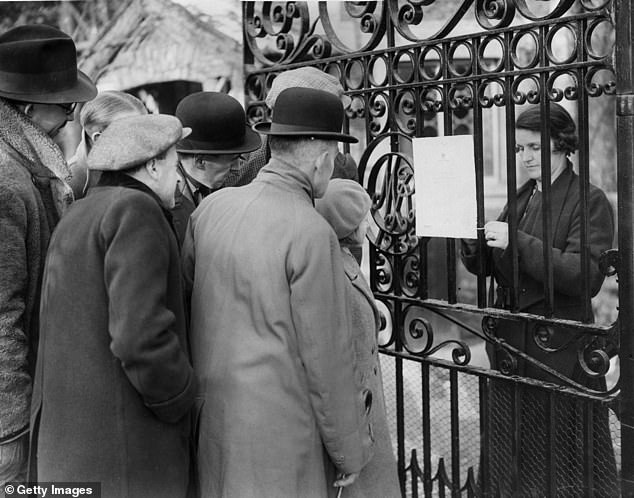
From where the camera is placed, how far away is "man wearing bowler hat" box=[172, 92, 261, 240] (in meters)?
3.50

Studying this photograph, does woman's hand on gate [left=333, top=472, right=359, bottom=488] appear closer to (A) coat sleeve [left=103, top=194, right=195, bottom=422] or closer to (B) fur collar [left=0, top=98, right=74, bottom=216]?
(A) coat sleeve [left=103, top=194, right=195, bottom=422]

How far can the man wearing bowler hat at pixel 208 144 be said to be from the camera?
11.5 feet

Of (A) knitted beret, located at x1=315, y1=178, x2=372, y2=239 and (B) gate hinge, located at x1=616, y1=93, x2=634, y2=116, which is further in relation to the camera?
(A) knitted beret, located at x1=315, y1=178, x2=372, y2=239

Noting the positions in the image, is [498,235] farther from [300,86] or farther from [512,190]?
[300,86]

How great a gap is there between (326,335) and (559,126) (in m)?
1.55

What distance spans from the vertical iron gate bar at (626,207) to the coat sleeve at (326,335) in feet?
3.27

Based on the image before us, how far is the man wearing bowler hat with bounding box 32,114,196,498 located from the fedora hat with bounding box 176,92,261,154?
34.1 inches

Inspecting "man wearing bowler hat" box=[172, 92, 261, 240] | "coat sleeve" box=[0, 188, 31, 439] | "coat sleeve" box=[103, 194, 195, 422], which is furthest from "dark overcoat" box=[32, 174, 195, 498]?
"man wearing bowler hat" box=[172, 92, 261, 240]

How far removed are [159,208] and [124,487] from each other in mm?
895

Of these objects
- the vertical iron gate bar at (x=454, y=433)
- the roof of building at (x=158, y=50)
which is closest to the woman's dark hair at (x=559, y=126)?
the vertical iron gate bar at (x=454, y=433)

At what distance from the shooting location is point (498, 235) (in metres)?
3.24

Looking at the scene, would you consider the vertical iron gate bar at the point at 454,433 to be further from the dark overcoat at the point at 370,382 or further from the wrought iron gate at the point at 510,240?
the dark overcoat at the point at 370,382

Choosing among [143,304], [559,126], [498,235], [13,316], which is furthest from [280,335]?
[559,126]

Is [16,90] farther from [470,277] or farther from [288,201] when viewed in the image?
[470,277]
